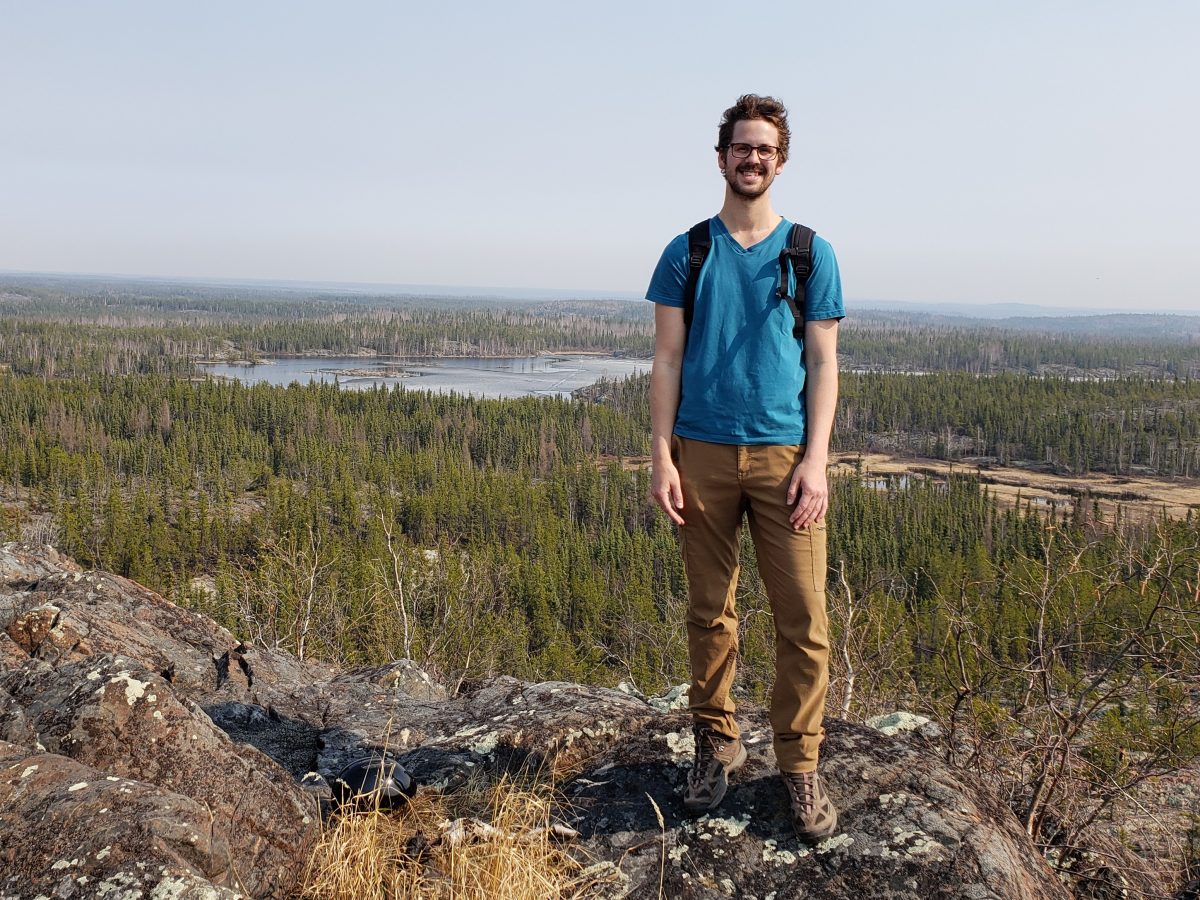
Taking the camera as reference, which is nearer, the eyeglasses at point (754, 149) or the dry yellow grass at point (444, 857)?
the dry yellow grass at point (444, 857)

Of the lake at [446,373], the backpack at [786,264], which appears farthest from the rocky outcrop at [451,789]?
the lake at [446,373]

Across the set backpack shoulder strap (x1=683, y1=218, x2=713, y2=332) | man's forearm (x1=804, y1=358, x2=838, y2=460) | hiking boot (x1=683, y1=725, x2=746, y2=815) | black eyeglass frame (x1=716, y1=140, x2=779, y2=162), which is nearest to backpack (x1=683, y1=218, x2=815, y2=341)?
backpack shoulder strap (x1=683, y1=218, x2=713, y2=332)

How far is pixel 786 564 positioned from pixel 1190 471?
106 metres

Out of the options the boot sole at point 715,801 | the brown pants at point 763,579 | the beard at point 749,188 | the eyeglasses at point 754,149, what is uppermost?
the eyeglasses at point 754,149

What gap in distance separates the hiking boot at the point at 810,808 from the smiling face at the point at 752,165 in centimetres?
235

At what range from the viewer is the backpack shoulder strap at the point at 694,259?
3.50 meters

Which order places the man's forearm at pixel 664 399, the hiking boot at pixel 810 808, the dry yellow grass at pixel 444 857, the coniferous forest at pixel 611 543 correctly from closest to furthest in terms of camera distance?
1. the dry yellow grass at pixel 444 857
2. the hiking boot at pixel 810 808
3. the man's forearm at pixel 664 399
4. the coniferous forest at pixel 611 543

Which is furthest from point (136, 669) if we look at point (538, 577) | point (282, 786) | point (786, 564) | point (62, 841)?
point (538, 577)

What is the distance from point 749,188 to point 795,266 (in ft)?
1.20

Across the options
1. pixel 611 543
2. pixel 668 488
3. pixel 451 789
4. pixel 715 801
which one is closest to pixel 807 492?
pixel 668 488

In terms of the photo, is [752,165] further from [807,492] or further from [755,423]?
[807,492]

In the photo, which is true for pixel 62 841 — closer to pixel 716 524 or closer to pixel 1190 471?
pixel 716 524

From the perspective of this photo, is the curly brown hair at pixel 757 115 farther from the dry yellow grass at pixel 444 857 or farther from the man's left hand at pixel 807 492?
the dry yellow grass at pixel 444 857

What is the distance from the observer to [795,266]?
3.39 m
